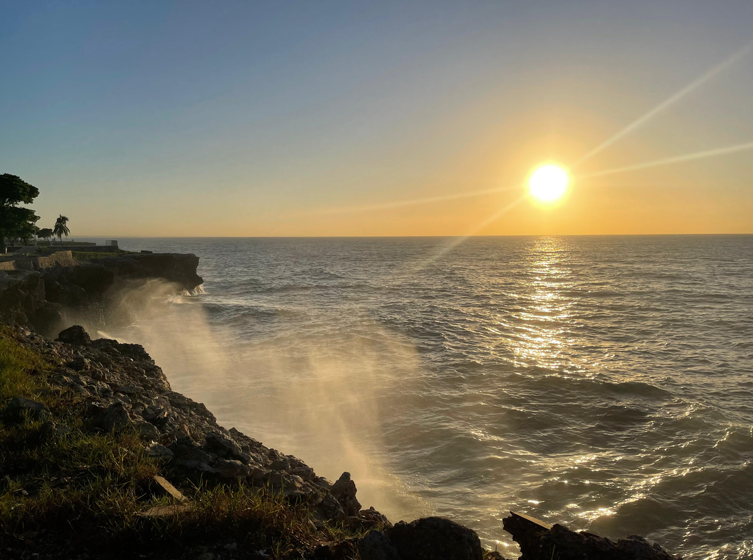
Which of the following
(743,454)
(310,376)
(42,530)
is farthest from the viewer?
(310,376)

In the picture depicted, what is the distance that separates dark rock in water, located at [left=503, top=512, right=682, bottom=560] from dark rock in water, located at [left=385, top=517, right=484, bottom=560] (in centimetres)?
74

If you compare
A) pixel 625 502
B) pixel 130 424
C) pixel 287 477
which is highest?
pixel 130 424

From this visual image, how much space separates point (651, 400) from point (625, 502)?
7997 millimetres

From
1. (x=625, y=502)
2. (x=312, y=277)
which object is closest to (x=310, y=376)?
(x=625, y=502)

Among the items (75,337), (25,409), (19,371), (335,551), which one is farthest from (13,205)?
(335,551)

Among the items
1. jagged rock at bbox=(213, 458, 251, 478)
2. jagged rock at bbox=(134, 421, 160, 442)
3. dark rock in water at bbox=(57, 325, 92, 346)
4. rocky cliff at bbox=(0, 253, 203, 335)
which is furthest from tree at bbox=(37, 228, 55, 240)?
jagged rock at bbox=(213, 458, 251, 478)

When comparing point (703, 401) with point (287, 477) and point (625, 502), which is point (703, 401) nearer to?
point (625, 502)

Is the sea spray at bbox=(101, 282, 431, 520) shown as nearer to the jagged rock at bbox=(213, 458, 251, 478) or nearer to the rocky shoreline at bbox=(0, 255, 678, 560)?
the rocky shoreline at bbox=(0, 255, 678, 560)

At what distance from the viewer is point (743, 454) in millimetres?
13148

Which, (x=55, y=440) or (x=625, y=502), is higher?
(x=55, y=440)

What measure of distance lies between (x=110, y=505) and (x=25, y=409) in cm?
339

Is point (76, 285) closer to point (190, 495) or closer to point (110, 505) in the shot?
point (190, 495)

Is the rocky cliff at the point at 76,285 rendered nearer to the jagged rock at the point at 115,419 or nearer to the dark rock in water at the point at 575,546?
the jagged rock at the point at 115,419

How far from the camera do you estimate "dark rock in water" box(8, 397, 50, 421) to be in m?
6.89
